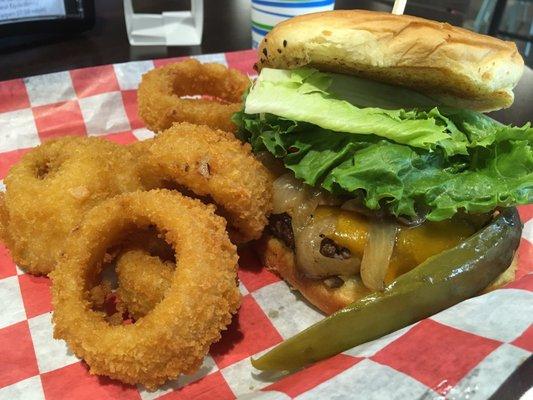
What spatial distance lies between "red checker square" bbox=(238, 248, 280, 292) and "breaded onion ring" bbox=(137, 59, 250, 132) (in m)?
0.53

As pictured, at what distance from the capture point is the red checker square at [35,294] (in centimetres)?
185

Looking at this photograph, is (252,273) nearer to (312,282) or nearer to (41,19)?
(312,282)

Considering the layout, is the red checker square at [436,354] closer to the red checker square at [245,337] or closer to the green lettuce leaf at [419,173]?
the green lettuce leaf at [419,173]

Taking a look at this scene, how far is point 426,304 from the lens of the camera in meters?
1.58

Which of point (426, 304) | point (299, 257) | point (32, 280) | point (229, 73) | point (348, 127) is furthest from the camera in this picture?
point (229, 73)

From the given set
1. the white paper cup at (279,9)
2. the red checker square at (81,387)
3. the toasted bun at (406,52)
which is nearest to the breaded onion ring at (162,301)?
the red checker square at (81,387)

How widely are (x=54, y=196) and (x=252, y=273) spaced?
77 cm

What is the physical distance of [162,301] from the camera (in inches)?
60.2

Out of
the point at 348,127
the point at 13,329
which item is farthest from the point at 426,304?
the point at 13,329

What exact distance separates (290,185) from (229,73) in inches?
38.0

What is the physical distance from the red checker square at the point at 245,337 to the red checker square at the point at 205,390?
56 millimetres

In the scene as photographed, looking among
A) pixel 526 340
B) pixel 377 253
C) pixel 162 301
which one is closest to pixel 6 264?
pixel 162 301

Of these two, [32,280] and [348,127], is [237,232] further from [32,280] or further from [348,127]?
[32,280]

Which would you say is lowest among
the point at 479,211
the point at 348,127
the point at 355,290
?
the point at 355,290
